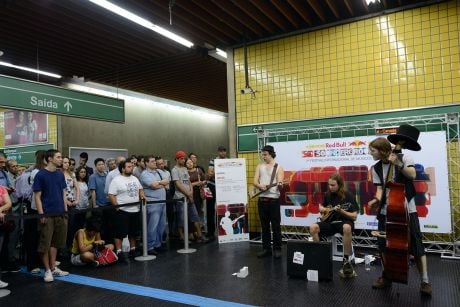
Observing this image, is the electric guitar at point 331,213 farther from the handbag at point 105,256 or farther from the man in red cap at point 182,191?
the handbag at point 105,256

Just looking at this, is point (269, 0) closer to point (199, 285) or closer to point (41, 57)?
point (199, 285)

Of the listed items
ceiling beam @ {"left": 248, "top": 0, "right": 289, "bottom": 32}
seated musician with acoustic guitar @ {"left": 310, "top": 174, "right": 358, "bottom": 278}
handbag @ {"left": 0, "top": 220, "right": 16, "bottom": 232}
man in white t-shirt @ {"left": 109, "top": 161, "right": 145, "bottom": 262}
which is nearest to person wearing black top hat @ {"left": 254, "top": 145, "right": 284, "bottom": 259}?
seated musician with acoustic guitar @ {"left": 310, "top": 174, "right": 358, "bottom": 278}

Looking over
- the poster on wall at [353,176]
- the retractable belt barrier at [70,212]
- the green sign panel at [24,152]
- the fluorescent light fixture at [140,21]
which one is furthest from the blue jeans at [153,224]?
the green sign panel at [24,152]

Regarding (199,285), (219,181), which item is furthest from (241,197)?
(199,285)

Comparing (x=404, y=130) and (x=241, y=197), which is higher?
(x=404, y=130)

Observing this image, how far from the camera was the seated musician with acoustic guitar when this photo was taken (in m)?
4.34

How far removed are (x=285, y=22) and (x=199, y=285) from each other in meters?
4.41

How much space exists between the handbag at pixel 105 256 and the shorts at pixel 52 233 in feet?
2.06

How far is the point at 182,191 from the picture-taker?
620 centimetres

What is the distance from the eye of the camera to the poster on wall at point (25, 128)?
9148 mm

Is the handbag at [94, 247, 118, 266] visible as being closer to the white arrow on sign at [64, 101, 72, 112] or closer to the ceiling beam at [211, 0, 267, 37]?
the white arrow on sign at [64, 101, 72, 112]

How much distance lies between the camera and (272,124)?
6.65 meters

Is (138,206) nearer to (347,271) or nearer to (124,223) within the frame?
(124,223)

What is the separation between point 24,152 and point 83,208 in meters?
4.80
